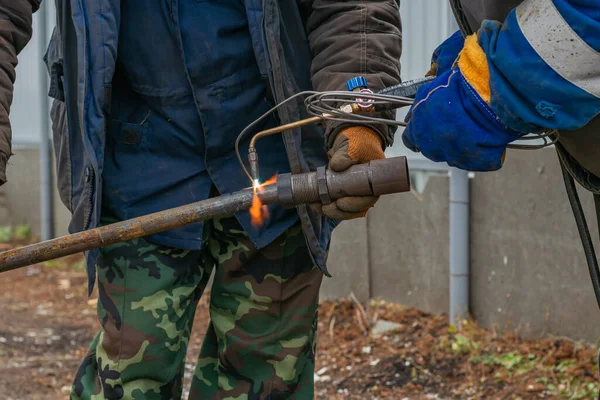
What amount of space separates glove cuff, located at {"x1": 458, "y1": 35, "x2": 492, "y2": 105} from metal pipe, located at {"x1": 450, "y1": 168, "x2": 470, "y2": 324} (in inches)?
105

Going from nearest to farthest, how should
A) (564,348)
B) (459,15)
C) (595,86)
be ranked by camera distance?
(595,86) < (459,15) < (564,348)

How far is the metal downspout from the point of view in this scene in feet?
26.6

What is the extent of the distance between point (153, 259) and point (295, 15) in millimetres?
867

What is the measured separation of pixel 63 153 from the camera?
285cm

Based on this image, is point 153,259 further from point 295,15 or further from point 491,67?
point 491,67

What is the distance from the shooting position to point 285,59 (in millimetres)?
2797

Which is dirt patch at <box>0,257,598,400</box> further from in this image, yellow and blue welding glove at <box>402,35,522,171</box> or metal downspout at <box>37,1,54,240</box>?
metal downspout at <box>37,1,54,240</box>

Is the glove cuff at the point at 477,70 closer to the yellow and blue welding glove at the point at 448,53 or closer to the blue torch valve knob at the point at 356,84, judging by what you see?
the yellow and blue welding glove at the point at 448,53

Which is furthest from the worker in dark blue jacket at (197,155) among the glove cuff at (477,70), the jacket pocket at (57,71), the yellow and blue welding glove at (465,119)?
the glove cuff at (477,70)

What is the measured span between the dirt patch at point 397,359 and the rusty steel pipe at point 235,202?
79.2 inches

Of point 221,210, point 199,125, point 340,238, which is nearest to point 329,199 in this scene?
point 221,210

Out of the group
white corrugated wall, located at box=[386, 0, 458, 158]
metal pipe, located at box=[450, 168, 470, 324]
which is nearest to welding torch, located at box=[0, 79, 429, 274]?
metal pipe, located at box=[450, 168, 470, 324]

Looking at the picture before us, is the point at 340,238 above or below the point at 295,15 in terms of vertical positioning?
below

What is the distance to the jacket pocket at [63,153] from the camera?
2830mm
